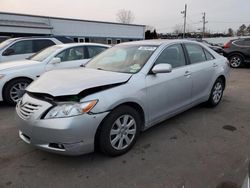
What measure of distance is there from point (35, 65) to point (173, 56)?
3598 millimetres

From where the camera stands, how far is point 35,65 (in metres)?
5.60

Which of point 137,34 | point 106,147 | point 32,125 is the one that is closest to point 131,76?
point 106,147

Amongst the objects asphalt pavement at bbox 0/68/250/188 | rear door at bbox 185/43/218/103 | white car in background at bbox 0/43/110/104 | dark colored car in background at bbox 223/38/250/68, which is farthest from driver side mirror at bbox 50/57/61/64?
dark colored car in background at bbox 223/38/250/68

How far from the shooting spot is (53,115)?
2.55m

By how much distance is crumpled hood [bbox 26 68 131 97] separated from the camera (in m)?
2.67

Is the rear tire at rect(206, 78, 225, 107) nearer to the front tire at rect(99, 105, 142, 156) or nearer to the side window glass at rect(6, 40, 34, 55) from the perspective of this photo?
the front tire at rect(99, 105, 142, 156)

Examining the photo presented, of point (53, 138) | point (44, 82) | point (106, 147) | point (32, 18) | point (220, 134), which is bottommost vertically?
point (220, 134)

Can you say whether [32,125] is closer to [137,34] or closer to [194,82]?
[194,82]

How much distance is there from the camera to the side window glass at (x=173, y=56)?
3571mm

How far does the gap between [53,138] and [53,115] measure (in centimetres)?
27

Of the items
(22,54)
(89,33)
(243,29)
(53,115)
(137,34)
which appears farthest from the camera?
(243,29)

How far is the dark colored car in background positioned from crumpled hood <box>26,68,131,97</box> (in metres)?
10.3

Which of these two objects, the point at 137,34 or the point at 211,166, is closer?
the point at 211,166

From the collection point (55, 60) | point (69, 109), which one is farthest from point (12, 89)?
point (69, 109)
